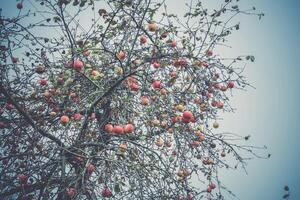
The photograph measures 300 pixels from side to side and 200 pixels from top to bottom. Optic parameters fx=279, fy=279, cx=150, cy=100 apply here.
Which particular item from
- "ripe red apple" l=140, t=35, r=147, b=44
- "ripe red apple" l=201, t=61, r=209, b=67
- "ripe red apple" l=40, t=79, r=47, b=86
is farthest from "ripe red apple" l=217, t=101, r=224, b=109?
"ripe red apple" l=40, t=79, r=47, b=86

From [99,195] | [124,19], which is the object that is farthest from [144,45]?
[99,195]

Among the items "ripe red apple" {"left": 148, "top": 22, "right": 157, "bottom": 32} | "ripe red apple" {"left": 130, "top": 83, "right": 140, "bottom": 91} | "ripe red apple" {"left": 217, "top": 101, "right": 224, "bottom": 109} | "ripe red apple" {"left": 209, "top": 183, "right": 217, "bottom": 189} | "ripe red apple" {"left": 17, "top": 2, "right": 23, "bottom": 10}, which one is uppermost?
"ripe red apple" {"left": 17, "top": 2, "right": 23, "bottom": 10}

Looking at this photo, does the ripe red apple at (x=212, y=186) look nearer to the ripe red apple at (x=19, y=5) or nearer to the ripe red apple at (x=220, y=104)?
the ripe red apple at (x=220, y=104)

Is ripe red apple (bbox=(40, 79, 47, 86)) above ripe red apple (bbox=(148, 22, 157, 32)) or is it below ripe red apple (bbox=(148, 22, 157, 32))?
below

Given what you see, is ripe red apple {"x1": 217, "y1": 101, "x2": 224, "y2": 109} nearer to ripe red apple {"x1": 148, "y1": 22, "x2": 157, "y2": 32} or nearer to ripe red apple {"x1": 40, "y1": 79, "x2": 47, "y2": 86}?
ripe red apple {"x1": 148, "y1": 22, "x2": 157, "y2": 32}

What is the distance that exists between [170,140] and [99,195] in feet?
6.80

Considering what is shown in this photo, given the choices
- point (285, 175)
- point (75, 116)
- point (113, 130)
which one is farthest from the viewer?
point (285, 175)

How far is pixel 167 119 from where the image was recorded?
15.9 ft

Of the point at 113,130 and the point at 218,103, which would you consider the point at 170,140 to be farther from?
the point at 113,130

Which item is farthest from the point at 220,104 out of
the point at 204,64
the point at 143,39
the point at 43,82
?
the point at 43,82

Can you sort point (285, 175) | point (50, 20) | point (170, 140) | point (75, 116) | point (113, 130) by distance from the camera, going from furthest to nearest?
point (285, 175)
point (170, 140)
point (50, 20)
point (75, 116)
point (113, 130)

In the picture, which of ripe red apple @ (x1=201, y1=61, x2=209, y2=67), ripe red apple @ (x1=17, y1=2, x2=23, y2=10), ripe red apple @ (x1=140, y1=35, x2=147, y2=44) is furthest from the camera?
ripe red apple @ (x1=140, y1=35, x2=147, y2=44)

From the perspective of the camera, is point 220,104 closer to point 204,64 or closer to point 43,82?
point 204,64

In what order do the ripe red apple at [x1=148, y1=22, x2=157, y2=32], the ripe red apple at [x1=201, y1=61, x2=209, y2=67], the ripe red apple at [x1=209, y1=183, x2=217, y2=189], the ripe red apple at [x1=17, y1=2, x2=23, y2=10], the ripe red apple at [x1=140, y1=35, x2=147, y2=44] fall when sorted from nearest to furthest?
1. the ripe red apple at [x1=201, y1=61, x2=209, y2=67]
2. the ripe red apple at [x1=17, y1=2, x2=23, y2=10]
3. the ripe red apple at [x1=148, y1=22, x2=157, y2=32]
4. the ripe red apple at [x1=140, y1=35, x2=147, y2=44]
5. the ripe red apple at [x1=209, y1=183, x2=217, y2=189]
